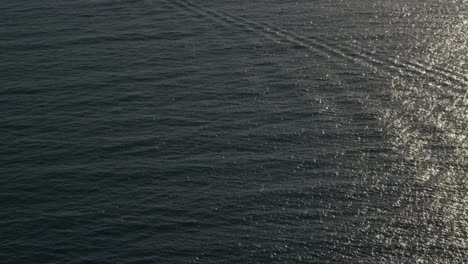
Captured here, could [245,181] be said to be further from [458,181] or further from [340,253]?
[458,181]

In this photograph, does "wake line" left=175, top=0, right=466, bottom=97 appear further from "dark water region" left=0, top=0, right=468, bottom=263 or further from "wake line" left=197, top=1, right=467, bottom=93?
"dark water region" left=0, top=0, right=468, bottom=263

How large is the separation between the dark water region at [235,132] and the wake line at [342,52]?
147 mm

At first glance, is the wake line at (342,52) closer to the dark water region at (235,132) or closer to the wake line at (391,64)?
the wake line at (391,64)

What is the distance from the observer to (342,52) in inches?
2168

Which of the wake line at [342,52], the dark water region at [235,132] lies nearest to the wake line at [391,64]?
the wake line at [342,52]

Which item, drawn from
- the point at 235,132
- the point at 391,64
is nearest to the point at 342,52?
the point at 391,64

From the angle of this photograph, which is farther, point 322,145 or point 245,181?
point 322,145

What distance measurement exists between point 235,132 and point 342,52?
13.1m

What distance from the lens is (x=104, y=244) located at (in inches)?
1448

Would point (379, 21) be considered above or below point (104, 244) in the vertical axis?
above

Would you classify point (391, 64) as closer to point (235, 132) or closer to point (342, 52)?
point (342, 52)

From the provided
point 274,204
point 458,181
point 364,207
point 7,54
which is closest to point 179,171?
point 274,204

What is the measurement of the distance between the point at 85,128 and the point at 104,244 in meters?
11.7

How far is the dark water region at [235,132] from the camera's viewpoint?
1462 inches
